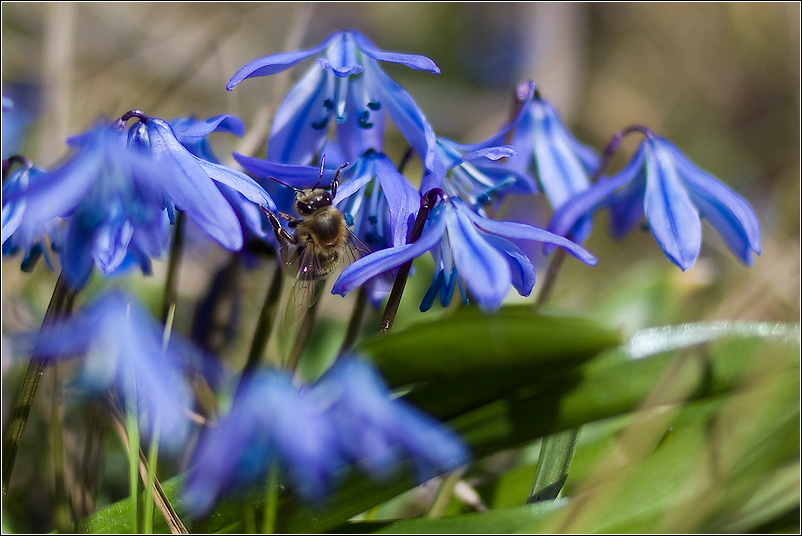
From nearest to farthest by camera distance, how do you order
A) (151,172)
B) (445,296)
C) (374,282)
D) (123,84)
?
(151,172) → (445,296) → (374,282) → (123,84)

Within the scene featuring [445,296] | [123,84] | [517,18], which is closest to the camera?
[445,296]

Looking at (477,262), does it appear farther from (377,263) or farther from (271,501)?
(271,501)

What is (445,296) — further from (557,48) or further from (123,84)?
(557,48)

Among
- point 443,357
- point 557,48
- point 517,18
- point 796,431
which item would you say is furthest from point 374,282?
point 517,18

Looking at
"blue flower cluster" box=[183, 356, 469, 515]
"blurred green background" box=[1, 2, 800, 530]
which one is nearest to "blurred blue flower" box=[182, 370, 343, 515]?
"blue flower cluster" box=[183, 356, 469, 515]

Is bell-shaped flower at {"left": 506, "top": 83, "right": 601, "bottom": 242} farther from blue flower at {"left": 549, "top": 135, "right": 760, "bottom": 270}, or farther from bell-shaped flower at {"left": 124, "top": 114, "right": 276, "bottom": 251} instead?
bell-shaped flower at {"left": 124, "top": 114, "right": 276, "bottom": 251}

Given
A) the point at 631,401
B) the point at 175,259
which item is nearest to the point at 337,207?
the point at 175,259

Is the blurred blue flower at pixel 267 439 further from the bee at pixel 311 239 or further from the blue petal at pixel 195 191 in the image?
the bee at pixel 311 239
